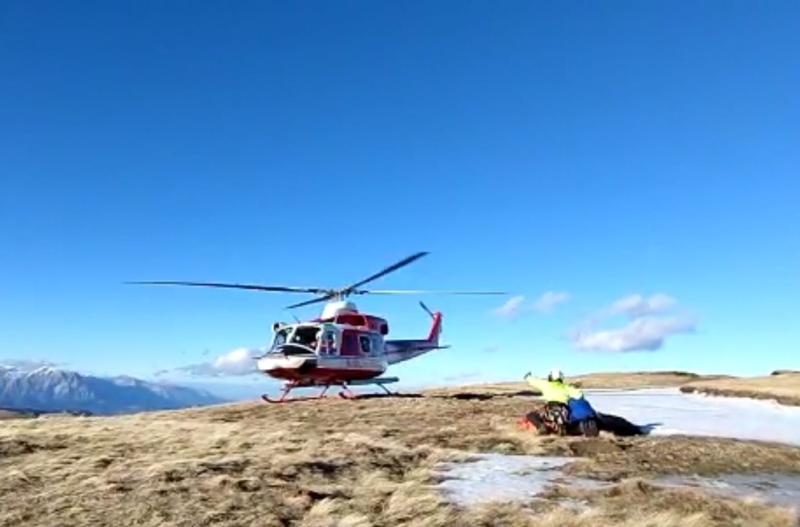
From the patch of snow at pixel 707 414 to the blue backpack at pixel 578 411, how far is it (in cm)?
277

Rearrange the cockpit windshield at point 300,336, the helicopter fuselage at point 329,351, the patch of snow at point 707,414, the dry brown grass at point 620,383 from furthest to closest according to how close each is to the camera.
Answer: the dry brown grass at point 620,383
the cockpit windshield at point 300,336
the helicopter fuselage at point 329,351
the patch of snow at point 707,414

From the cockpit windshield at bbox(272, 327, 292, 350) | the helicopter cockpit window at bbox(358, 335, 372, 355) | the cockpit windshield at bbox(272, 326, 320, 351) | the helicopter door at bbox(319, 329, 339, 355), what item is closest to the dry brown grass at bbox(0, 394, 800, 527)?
the helicopter door at bbox(319, 329, 339, 355)

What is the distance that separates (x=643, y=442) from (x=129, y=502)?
12878 millimetres

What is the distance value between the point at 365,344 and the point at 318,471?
20.2m

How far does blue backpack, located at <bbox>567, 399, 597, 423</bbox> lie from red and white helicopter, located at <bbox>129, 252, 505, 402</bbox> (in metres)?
13.0

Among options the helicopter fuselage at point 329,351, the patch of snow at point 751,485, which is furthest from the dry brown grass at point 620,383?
the patch of snow at point 751,485

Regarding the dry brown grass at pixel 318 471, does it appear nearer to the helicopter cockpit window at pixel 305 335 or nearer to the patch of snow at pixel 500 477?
the patch of snow at pixel 500 477

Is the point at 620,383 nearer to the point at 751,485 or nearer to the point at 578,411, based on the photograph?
the point at 578,411

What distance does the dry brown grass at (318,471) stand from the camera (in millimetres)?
→ 11164

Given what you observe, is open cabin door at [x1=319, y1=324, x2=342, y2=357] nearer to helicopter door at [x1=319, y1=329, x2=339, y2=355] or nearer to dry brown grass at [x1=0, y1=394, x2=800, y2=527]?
helicopter door at [x1=319, y1=329, x2=339, y2=355]

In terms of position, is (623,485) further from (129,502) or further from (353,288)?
(353,288)

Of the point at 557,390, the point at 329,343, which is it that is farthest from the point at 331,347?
the point at 557,390

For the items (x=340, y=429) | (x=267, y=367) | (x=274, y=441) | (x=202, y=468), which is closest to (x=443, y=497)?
(x=202, y=468)

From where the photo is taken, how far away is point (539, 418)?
2034cm
